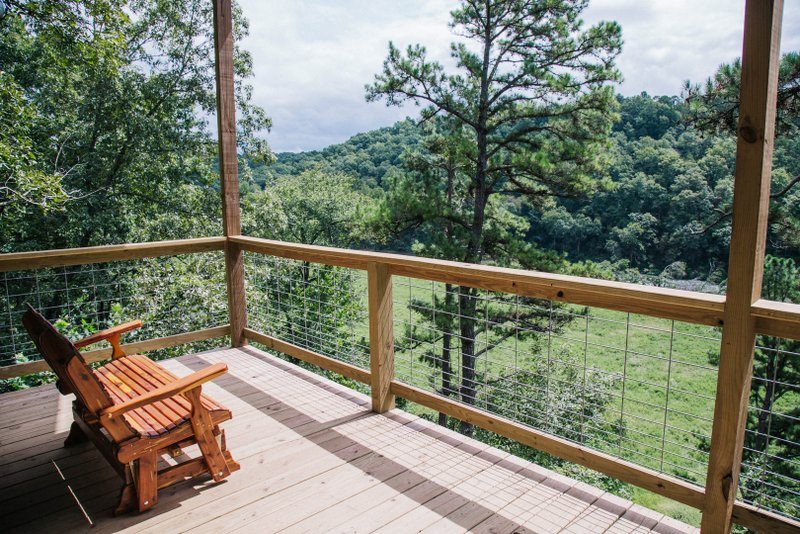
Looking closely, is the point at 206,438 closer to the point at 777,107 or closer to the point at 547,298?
the point at 547,298

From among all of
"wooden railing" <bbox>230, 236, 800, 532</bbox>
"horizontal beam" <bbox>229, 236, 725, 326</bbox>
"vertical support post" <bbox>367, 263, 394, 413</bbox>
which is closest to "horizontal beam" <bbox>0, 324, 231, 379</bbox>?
"wooden railing" <bbox>230, 236, 800, 532</bbox>

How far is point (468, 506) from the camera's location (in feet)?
7.30

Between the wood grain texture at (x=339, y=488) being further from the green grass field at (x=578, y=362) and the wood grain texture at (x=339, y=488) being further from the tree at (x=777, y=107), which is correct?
the tree at (x=777, y=107)

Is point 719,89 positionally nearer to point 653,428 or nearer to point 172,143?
point 172,143

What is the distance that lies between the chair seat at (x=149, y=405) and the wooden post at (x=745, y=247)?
199 cm

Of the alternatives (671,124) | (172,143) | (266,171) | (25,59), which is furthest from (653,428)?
(25,59)

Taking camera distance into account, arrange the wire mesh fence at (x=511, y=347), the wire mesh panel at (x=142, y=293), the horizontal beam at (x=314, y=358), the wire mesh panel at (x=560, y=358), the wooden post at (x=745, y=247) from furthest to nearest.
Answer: the wire mesh panel at (x=142, y=293) → the wire mesh panel at (x=560, y=358) → the wire mesh fence at (x=511, y=347) → the horizontal beam at (x=314, y=358) → the wooden post at (x=745, y=247)

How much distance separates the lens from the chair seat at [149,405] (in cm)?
224

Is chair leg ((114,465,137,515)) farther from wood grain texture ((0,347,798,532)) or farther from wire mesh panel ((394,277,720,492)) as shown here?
wire mesh panel ((394,277,720,492))

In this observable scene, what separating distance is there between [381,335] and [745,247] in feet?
6.33

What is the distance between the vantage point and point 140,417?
2.31 metres

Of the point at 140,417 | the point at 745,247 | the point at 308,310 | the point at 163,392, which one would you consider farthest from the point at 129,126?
the point at 745,247

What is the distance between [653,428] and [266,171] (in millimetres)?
16118

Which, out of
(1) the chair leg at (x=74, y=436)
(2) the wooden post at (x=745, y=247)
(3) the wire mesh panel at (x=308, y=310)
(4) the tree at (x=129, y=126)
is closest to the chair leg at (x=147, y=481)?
(1) the chair leg at (x=74, y=436)
